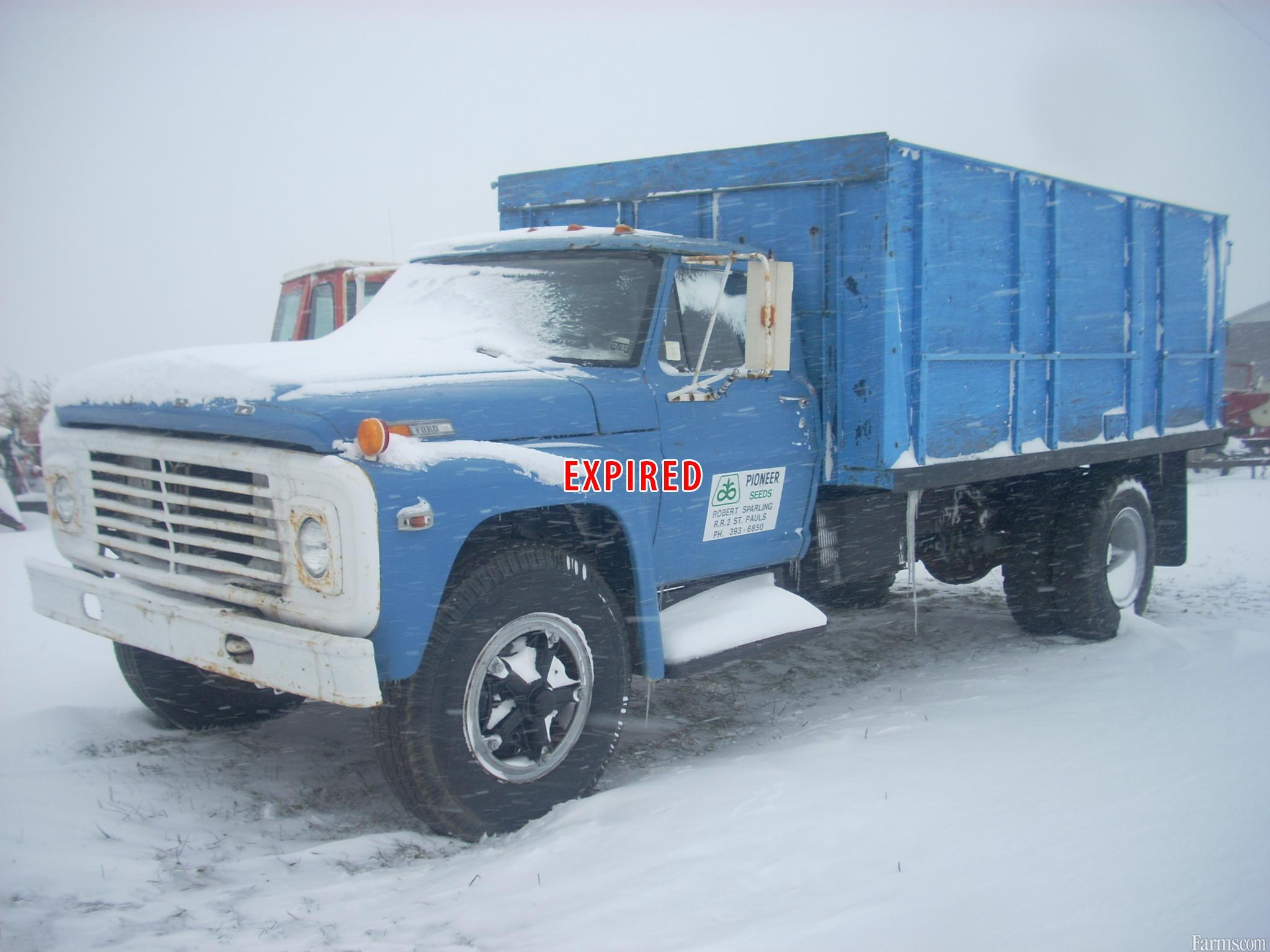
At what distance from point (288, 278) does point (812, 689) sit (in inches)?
284

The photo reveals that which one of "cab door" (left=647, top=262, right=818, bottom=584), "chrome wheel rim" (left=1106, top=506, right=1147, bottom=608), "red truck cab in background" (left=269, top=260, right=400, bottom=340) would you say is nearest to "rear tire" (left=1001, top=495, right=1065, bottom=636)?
"chrome wheel rim" (left=1106, top=506, right=1147, bottom=608)

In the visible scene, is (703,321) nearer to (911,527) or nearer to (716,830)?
(911,527)

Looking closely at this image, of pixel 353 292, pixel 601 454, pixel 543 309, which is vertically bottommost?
pixel 601 454

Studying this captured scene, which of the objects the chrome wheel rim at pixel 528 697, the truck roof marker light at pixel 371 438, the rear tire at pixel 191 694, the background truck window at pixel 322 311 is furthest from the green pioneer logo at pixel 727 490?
the background truck window at pixel 322 311

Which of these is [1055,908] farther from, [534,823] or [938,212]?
[938,212]

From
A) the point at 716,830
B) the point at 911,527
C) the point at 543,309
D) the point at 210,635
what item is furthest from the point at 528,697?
the point at 911,527

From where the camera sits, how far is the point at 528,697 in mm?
3639

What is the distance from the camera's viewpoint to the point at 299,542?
10.5 ft

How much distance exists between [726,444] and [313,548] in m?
1.90

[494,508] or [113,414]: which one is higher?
[113,414]

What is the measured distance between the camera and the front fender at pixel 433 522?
316cm

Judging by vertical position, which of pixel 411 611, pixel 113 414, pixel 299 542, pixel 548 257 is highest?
pixel 548 257

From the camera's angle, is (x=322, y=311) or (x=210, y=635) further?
(x=322, y=311)

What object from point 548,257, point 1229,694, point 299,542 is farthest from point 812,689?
point 299,542
